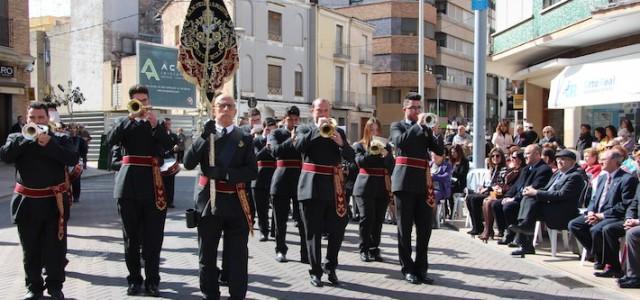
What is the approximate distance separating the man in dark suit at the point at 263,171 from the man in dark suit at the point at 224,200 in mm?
3127

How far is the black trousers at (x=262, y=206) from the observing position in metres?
9.27

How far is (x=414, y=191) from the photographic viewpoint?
700 cm

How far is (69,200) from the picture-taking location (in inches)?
259

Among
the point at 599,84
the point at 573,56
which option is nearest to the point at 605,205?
the point at 599,84

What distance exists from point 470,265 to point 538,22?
9578 millimetres

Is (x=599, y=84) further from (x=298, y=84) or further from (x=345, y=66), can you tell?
(x=345, y=66)

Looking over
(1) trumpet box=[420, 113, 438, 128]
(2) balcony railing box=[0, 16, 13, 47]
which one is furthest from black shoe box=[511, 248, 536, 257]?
(2) balcony railing box=[0, 16, 13, 47]

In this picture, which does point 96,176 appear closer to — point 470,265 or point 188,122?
point 188,122

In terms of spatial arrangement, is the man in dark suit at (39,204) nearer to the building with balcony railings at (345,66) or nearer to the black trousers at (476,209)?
the black trousers at (476,209)

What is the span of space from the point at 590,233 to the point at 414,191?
97.8 inches

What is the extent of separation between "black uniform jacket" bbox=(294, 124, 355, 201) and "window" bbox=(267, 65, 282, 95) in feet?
101

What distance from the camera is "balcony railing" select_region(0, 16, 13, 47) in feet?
77.6

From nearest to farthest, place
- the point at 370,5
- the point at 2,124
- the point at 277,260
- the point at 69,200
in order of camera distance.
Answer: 1. the point at 69,200
2. the point at 277,260
3. the point at 2,124
4. the point at 370,5

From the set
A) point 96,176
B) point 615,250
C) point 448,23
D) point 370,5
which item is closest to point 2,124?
point 96,176
